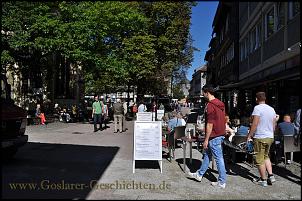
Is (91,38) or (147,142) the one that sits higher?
(91,38)

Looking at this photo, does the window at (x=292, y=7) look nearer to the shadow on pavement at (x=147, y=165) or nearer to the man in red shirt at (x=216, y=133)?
the man in red shirt at (x=216, y=133)

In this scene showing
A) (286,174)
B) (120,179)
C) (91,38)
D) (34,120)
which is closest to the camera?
(120,179)

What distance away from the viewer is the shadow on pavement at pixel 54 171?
6.27 metres

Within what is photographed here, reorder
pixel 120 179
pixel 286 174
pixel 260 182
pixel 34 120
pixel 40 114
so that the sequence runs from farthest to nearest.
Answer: pixel 40 114 → pixel 34 120 → pixel 286 174 → pixel 120 179 → pixel 260 182

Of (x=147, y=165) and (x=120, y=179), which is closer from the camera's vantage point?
(x=120, y=179)

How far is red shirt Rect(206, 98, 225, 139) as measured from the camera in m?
6.82

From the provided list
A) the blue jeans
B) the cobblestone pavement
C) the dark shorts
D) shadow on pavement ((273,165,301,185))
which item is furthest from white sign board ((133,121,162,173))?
shadow on pavement ((273,165,301,185))

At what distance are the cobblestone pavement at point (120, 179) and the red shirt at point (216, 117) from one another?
0.96 m

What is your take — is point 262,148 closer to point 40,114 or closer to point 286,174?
point 286,174

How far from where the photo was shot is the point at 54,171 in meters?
7.95

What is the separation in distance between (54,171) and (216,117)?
3.47 metres

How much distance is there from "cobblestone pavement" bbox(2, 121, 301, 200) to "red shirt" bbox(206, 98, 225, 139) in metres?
0.96

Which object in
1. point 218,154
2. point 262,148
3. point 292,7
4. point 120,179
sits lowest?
point 120,179

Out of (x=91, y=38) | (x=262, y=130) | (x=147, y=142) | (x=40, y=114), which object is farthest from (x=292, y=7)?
(x=40, y=114)
